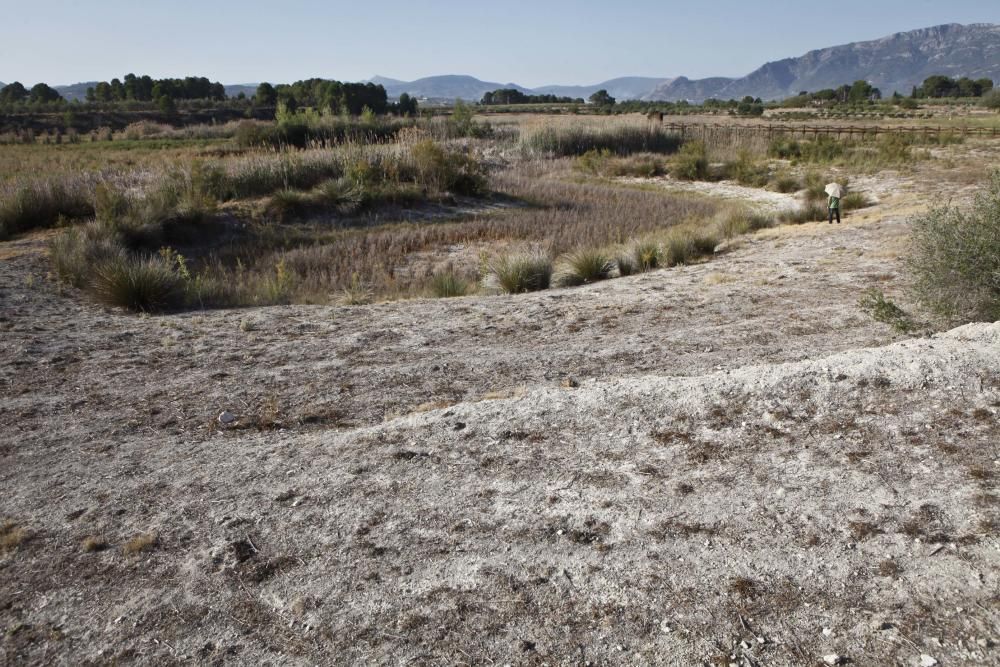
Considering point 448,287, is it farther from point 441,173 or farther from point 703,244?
point 441,173

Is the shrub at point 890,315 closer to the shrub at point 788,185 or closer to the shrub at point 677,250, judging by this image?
the shrub at point 677,250

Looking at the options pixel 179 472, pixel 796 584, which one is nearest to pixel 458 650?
pixel 796 584

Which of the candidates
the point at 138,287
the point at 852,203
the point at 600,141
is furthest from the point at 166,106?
the point at 138,287

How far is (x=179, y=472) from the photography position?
4.11 m

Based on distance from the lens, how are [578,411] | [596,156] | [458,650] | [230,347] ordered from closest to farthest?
[458,650]
[578,411]
[230,347]
[596,156]

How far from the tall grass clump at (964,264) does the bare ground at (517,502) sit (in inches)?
19.7

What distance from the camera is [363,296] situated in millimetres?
9523

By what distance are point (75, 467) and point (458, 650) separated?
2.99 meters

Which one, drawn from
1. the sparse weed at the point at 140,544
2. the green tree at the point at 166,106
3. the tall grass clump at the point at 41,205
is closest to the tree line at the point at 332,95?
the green tree at the point at 166,106

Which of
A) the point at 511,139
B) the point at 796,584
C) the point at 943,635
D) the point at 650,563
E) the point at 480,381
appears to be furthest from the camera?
the point at 511,139

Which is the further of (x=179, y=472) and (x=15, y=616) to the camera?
(x=179, y=472)

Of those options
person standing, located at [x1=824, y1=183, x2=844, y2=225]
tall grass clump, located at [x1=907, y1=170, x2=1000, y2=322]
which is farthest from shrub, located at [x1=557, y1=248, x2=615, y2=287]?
tall grass clump, located at [x1=907, y1=170, x2=1000, y2=322]

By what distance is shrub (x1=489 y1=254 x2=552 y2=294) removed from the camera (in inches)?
376

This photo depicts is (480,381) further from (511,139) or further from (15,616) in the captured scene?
(511,139)
